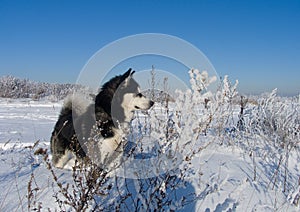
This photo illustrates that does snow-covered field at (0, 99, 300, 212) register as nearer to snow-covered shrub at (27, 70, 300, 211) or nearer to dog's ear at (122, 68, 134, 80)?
snow-covered shrub at (27, 70, 300, 211)

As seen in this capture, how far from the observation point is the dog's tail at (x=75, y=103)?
13.8 feet

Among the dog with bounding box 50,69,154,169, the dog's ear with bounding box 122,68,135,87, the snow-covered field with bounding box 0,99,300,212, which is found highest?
the dog's ear with bounding box 122,68,135,87

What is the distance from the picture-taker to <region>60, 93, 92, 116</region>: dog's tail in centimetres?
420

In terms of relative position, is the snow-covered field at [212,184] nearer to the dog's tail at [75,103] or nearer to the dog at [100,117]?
the dog at [100,117]

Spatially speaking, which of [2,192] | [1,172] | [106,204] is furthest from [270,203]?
[1,172]

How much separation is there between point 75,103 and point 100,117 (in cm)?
54

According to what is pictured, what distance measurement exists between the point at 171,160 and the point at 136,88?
3.18 metres

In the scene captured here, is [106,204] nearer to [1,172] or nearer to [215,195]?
[215,195]

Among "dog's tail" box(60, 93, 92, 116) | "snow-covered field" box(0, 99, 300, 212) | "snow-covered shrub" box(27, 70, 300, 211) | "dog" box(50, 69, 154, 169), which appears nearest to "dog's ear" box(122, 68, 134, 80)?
"dog" box(50, 69, 154, 169)

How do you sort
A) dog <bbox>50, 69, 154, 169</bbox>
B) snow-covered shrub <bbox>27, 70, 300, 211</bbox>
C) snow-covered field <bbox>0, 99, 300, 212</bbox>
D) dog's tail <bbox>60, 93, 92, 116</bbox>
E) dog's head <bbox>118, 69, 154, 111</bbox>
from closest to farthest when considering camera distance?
1. snow-covered shrub <bbox>27, 70, 300, 211</bbox>
2. snow-covered field <bbox>0, 99, 300, 212</bbox>
3. dog <bbox>50, 69, 154, 169</bbox>
4. dog's tail <bbox>60, 93, 92, 116</bbox>
5. dog's head <bbox>118, 69, 154, 111</bbox>

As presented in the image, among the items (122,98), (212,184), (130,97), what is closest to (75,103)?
(122,98)

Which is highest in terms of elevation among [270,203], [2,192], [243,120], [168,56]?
[168,56]

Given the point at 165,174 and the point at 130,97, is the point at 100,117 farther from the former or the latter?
the point at 165,174

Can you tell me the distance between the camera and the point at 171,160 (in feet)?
6.98
